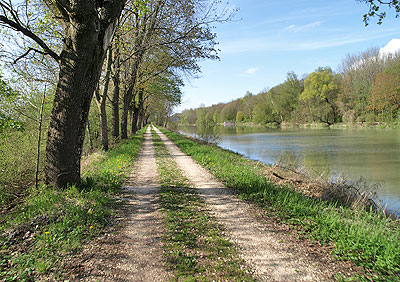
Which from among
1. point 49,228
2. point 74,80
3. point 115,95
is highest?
point 115,95

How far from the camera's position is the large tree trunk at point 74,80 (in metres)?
5.05

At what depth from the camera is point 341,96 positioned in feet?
166

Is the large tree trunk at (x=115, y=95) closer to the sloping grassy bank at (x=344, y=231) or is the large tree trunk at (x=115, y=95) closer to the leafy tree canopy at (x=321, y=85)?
the sloping grassy bank at (x=344, y=231)

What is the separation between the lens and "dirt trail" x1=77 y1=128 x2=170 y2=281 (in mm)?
2929

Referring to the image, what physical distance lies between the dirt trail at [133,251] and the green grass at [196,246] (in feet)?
0.59

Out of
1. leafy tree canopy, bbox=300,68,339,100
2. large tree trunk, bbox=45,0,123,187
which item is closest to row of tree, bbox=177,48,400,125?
leafy tree canopy, bbox=300,68,339,100

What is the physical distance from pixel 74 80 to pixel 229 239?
14.8 feet

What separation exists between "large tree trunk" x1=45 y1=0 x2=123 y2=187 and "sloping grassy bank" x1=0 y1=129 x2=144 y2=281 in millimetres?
621

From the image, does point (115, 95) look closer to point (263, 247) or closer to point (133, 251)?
point (133, 251)

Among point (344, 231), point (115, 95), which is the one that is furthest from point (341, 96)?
point (344, 231)

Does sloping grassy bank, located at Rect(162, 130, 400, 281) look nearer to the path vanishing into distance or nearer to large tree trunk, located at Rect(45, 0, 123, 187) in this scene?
the path vanishing into distance

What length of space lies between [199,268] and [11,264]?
7.93ft

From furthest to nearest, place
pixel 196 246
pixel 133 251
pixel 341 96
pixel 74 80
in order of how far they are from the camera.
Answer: pixel 341 96, pixel 74 80, pixel 196 246, pixel 133 251

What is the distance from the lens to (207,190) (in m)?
6.36
